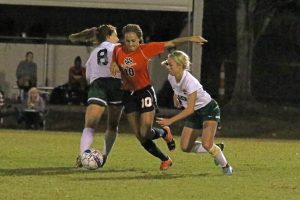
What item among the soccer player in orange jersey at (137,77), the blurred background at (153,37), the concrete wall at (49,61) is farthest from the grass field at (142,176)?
the concrete wall at (49,61)

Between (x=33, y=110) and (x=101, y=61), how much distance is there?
11.2 metres

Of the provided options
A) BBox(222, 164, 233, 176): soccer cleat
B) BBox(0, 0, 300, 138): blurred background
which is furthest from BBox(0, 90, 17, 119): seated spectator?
BBox(222, 164, 233, 176): soccer cleat

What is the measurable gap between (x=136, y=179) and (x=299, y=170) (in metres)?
2.73

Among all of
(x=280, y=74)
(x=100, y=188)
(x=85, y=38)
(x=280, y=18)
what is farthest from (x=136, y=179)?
(x=280, y=74)

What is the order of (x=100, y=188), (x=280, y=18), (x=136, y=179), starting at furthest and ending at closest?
(x=280, y=18) < (x=136, y=179) < (x=100, y=188)

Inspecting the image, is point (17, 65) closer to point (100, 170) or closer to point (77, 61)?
point (77, 61)

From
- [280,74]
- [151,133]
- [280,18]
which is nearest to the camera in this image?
[151,133]

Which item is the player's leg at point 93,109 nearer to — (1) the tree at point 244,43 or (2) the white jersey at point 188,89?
(2) the white jersey at point 188,89

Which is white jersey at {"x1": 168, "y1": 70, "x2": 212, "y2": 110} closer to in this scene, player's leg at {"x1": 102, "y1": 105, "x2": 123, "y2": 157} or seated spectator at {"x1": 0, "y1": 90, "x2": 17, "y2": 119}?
player's leg at {"x1": 102, "y1": 105, "x2": 123, "y2": 157}

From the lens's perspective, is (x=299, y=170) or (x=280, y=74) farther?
(x=280, y=74)

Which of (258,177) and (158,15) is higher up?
(158,15)

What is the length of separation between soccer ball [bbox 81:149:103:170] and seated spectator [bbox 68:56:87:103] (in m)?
13.9

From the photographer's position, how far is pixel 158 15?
30750mm

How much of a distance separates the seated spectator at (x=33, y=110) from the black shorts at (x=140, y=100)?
442 inches
